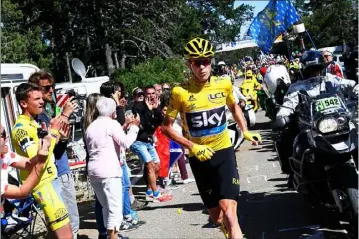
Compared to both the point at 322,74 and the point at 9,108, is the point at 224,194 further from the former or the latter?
the point at 9,108

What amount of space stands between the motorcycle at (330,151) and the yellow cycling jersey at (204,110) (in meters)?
0.77

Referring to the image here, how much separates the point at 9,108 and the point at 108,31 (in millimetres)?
23951

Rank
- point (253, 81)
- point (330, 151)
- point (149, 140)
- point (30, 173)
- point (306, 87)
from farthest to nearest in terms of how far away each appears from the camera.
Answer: point (253, 81) → point (149, 140) → point (306, 87) → point (330, 151) → point (30, 173)

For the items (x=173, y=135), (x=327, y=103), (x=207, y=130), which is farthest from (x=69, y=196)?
(x=327, y=103)

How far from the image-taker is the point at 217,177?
191 inches

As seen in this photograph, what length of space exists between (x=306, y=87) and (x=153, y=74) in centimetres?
1723

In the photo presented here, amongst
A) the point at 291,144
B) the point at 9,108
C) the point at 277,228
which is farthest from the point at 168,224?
the point at 9,108

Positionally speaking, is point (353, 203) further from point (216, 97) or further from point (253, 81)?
point (253, 81)

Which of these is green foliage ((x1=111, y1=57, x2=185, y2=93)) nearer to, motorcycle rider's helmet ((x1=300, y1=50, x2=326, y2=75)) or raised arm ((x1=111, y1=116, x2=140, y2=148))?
raised arm ((x1=111, y1=116, x2=140, y2=148))

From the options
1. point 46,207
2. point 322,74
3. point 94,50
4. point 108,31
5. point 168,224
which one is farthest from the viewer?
point 94,50

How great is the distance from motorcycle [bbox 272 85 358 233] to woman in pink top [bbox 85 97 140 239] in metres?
1.86

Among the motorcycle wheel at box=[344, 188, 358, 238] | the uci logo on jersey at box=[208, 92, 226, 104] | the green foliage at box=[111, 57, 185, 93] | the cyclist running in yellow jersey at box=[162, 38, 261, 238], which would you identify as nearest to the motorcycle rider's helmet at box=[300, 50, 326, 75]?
the cyclist running in yellow jersey at box=[162, 38, 261, 238]

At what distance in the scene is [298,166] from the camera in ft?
17.0

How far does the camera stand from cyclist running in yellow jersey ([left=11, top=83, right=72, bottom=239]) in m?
4.64
